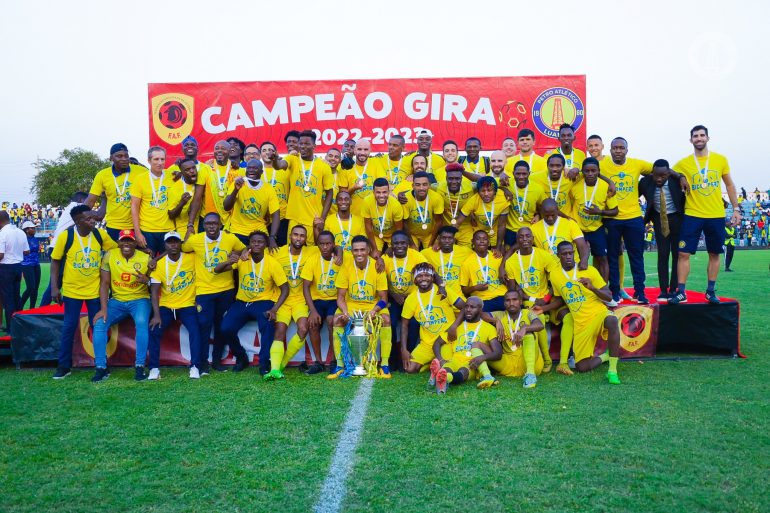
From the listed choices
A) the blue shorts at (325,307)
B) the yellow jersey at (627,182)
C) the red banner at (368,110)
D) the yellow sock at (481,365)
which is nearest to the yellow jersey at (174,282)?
the blue shorts at (325,307)

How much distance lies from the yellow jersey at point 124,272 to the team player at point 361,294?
2.37m

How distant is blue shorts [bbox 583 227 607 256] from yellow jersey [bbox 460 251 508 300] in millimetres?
1435

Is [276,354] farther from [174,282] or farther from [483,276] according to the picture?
[483,276]

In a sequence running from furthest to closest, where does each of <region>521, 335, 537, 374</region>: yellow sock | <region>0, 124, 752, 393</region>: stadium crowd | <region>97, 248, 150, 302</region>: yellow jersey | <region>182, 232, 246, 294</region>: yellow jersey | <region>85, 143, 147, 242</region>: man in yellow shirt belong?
<region>85, 143, 147, 242</region>: man in yellow shirt < <region>182, 232, 246, 294</region>: yellow jersey < <region>97, 248, 150, 302</region>: yellow jersey < <region>0, 124, 752, 393</region>: stadium crowd < <region>521, 335, 537, 374</region>: yellow sock

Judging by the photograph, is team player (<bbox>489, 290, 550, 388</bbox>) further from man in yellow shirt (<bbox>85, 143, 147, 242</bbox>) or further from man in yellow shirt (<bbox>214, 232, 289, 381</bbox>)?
man in yellow shirt (<bbox>85, 143, 147, 242</bbox>)

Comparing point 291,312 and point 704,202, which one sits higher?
point 704,202

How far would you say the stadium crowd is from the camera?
7027 millimetres

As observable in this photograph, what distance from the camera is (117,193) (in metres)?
7.85

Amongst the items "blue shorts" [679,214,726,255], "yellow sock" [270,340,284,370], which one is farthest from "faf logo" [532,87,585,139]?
"yellow sock" [270,340,284,370]

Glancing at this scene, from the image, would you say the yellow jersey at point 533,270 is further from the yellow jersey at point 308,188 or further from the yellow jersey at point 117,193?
the yellow jersey at point 117,193

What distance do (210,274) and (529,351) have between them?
391 centimetres

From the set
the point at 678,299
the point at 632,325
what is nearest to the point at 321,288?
the point at 632,325

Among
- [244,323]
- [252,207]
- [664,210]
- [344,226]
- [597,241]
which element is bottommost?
[244,323]

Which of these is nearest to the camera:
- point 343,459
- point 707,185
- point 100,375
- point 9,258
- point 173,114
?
point 343,459
